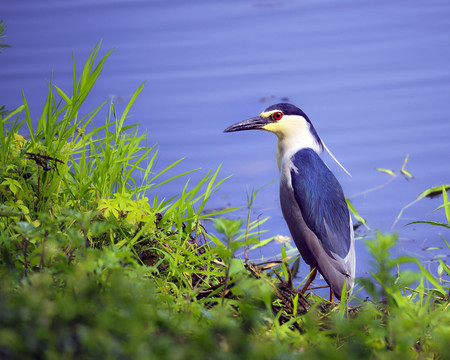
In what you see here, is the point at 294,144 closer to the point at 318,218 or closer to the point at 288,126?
the point at 288,126

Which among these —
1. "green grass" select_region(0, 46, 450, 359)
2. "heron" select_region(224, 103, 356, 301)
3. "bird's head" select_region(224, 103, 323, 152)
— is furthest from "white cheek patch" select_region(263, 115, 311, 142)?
"green grass" select_region(0, 46, 450, 359)

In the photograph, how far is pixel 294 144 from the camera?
11.8ft

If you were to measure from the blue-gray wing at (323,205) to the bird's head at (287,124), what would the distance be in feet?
1.09

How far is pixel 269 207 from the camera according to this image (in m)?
4.35

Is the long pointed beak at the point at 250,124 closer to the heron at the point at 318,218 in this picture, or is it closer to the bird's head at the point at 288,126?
the bird's head at the point at 288,126

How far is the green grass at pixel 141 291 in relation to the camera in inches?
49.2

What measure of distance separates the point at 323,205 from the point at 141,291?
1733 mm

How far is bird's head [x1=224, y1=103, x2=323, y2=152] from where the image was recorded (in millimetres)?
3594

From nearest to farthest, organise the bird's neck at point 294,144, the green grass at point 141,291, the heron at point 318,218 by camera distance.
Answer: the green grass at point 141,291, the heron at point 318,218, the bird's neck at point 294,144

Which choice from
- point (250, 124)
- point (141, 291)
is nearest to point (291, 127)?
point (250, 124)

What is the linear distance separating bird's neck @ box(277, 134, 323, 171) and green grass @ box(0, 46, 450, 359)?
2.41 ft

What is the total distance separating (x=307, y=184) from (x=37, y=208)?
1422mm

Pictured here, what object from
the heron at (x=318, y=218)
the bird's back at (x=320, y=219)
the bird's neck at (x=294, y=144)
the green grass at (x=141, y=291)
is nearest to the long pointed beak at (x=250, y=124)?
the bird's neck at (x=294, y=144)

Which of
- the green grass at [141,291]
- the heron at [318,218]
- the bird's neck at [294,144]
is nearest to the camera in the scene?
the green grass at [141,291]
